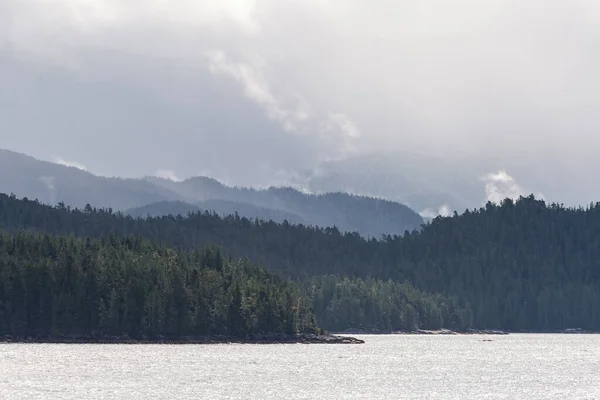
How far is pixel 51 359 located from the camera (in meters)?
186

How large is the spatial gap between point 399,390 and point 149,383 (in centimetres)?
3079

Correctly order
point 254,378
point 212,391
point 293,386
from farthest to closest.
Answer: point 254,378 → point 293,386 → point 212,391

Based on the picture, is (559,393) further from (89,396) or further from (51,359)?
(51,359)

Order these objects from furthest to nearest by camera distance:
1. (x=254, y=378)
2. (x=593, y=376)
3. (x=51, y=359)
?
(x=51, y=359), (x=593, y=376), (x=254, y=378)

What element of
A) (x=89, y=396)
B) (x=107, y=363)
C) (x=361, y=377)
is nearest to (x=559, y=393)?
(x=361, y=377)

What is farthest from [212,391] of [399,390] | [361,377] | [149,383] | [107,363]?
[107,363]

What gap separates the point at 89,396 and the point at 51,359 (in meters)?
62.6

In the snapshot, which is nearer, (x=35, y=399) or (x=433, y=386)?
(x=35, y=399)

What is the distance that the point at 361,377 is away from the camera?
16200cm

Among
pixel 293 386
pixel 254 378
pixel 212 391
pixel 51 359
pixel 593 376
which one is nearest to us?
pixel 212 391

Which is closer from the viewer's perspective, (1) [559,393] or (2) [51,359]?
(1) [559,393]

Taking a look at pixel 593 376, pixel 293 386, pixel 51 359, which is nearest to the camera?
pixel 293 386

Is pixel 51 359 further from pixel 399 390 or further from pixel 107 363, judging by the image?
pixel 399 390

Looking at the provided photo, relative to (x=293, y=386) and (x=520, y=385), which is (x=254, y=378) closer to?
(x=293, y=386)
